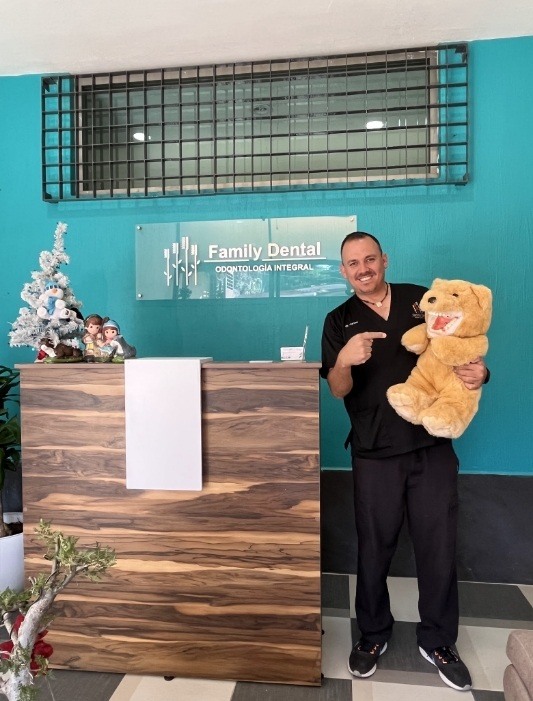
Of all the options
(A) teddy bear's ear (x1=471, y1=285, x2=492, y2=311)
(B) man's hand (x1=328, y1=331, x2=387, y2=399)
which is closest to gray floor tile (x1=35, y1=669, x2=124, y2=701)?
(B) man's hand (x1=328, y1=331, x2=387, y2=399)

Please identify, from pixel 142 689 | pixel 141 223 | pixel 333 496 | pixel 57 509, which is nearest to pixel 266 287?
pixel 141 223

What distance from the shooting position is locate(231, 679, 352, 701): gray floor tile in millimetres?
1700

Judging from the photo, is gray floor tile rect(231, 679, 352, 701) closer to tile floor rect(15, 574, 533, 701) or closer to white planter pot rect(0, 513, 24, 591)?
tile floor rect(15, 574, 533, 701)

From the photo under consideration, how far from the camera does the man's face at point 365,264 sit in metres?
1.84

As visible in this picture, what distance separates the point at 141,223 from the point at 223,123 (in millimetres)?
638

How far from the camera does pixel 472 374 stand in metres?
1.75

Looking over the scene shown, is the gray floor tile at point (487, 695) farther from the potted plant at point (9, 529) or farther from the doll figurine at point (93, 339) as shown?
the potted plant at point (9, 529)

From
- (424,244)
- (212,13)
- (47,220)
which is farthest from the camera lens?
(47,220)

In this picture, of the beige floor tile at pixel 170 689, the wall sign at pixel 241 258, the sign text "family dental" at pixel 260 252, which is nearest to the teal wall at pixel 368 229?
the wall sign at pixel 241 258

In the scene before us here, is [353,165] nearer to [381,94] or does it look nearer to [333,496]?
[381,94]

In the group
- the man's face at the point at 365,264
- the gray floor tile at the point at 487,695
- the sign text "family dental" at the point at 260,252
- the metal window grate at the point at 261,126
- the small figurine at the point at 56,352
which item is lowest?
the gray floor tile at the point at 487,695

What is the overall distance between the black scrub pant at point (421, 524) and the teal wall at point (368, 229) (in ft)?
2.35

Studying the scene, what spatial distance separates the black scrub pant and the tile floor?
0.13 m

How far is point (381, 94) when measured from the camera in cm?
254
